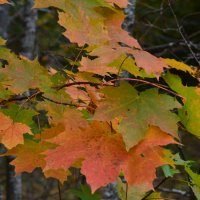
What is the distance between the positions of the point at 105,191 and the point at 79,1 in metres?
2.16

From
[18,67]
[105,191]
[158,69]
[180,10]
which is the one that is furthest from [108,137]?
[180,10]

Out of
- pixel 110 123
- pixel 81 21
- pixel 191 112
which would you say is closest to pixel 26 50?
pixel 81 21

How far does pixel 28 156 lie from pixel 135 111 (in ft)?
1.80

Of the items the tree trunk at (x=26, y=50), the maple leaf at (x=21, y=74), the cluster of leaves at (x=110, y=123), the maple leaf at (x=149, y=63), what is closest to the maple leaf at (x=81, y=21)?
the cluster of leaves at (x=110, y=123)

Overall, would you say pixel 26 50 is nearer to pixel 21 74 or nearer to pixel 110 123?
pixel 21 74

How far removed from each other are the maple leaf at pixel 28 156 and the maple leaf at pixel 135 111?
0.41 metres

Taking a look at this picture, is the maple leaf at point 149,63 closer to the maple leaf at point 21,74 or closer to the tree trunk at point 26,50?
the maple leaf at point 21,74

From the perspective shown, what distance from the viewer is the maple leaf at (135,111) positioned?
1.23 metres

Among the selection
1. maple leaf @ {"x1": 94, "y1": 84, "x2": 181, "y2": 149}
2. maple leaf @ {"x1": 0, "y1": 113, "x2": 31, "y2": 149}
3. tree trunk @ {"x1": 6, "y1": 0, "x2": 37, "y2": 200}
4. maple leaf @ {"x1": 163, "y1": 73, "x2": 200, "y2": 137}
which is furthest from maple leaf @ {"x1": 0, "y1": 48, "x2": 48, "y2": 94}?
tree trunk @ {"x1": 6, "y1": 0, "x2": 37, "y2": 200}

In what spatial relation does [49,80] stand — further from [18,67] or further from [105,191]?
[105,191]

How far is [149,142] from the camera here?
4.09 ft

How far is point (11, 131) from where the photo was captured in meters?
1.54

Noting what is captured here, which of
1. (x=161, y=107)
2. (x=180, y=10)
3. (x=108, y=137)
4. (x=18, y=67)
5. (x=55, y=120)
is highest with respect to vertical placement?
(x=161, y=107)

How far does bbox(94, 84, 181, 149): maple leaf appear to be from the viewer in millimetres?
1226
